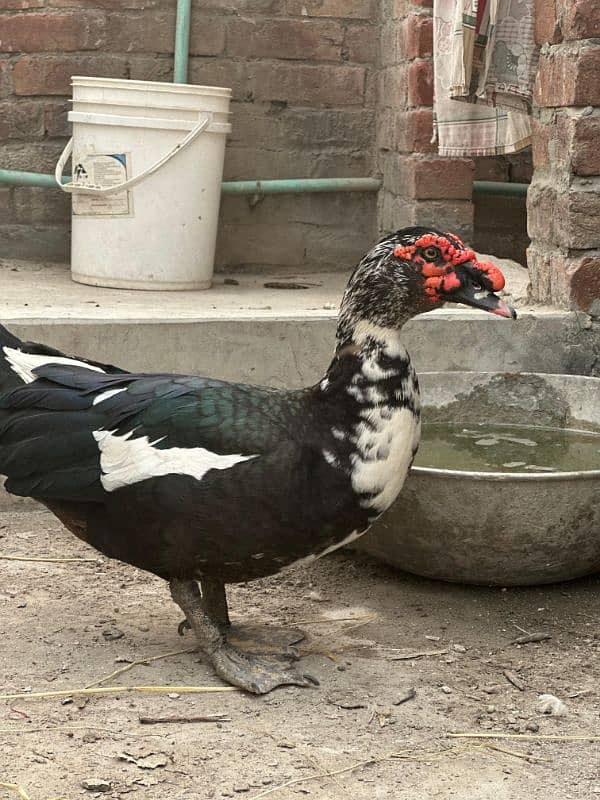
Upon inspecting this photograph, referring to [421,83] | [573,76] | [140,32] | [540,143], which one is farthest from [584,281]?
[140,32]

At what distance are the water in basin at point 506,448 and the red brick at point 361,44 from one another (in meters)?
2.81

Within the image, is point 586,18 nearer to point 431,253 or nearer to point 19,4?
point 431,253

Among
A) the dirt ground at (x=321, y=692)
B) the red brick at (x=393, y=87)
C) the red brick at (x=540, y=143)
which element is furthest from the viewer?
the red brick at (x=393, y=87)

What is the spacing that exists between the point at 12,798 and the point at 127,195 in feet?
10.8

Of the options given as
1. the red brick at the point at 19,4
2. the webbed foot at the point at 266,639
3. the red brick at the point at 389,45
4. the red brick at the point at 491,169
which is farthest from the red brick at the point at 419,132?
the webbed foot at the point at 266,639

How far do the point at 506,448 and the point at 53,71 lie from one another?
319 cm

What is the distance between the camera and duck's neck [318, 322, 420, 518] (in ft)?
9.34

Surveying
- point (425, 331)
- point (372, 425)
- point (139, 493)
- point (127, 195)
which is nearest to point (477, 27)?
point (425, 331)

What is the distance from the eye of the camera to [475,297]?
9.68ft

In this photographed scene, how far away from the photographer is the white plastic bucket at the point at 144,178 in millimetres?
5141

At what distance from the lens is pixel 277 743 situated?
265 centimetres

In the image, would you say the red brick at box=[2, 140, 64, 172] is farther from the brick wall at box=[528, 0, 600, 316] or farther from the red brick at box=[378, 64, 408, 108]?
the brick wall at box=[528, 0, 600, 316]

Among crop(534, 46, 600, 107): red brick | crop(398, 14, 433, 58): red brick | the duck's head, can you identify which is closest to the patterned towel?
crop(534, 46, 600, 107): red brick

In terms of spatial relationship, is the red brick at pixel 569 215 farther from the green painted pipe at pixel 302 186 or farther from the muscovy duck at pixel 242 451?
the green painted pipe at pixel 302 186
